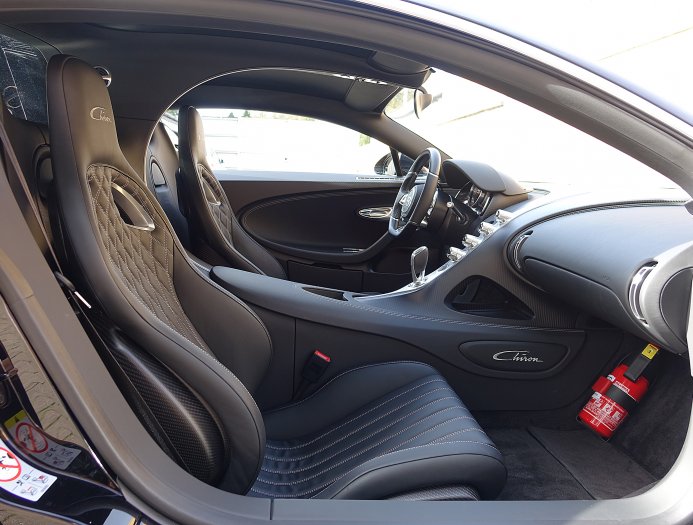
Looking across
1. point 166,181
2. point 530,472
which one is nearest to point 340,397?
point 530,472

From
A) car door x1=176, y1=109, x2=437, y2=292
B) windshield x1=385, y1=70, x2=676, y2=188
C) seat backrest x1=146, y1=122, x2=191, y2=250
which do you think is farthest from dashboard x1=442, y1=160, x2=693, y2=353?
seat backrest x1=146, y1=122, x2=191, y2=250

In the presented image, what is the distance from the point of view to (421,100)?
8.80 feet

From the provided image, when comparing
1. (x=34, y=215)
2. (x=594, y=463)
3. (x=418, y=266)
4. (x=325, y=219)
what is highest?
(x=34, y=215)

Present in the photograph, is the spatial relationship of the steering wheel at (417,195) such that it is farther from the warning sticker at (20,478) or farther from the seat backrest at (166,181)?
the warning sticker at (20,478)

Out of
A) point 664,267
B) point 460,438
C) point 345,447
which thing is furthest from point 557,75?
point 345,447

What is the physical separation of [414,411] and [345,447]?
0.20 meters

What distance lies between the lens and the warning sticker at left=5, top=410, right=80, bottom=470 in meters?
0.77

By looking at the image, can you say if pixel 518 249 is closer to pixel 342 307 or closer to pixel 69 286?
pixel 342 307

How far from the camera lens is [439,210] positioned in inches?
96.4

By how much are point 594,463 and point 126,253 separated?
1536 millimetres

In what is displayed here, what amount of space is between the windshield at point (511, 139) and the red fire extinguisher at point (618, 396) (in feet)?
1.68

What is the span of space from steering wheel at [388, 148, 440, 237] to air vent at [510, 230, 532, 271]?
0.53 meters

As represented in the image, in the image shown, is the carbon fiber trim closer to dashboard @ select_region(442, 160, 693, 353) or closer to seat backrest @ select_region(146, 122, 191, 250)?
dashboard @ select_region(442, 160, 693, 353)

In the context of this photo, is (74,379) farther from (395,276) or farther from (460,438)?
(395,276)
